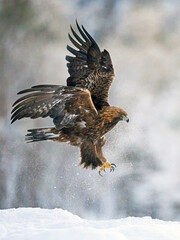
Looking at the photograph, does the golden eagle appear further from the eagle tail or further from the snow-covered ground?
the snow-covered ground

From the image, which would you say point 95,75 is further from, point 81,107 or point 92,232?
point 92,232

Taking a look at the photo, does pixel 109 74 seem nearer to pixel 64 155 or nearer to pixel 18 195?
pixel 64 155

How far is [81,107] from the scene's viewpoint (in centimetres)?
383

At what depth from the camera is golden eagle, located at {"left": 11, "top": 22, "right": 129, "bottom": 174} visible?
11.9 ft

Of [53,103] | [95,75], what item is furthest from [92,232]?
[95,75]

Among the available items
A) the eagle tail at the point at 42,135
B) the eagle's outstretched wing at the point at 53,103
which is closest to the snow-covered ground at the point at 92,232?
the eagle tail at the point at 42,135

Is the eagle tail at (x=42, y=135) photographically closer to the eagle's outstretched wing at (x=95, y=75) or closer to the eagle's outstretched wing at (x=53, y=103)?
the eagle's outstretched wing at (x=53, y=103)

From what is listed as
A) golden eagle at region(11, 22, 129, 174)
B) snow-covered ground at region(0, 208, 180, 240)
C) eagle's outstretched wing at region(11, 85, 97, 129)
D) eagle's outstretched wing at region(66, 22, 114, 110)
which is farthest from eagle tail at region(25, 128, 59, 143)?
snow-covered ground at region(0, 208, 180, 240)

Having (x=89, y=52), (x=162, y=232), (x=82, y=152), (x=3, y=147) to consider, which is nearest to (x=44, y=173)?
(x=3, y=147)

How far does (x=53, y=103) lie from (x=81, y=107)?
13.2 inches

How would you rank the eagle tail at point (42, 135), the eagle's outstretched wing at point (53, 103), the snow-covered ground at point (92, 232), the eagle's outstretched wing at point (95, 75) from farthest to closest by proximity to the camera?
the eagle's outstretched wing at point (95, 75), the eagle tail at point (42, 135), the eagle's outstretched wing at point (53, 103), the snow-covered ground at point (92, 232)

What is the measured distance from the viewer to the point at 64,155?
23.3ft

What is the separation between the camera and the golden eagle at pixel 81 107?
361cm

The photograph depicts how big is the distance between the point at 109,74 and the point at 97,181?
344 centimetres
